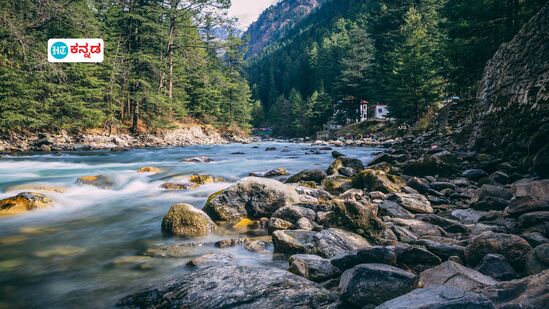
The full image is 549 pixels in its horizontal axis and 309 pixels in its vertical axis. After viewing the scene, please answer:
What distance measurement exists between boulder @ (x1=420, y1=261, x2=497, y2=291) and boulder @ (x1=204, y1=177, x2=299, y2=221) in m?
4.56

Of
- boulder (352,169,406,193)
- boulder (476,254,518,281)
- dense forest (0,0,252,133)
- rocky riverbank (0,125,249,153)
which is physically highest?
dense forest (0,0,252,133)

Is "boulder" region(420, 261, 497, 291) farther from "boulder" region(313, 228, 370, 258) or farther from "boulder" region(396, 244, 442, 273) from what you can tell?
"boulder" region(313, 228, 370, 258)

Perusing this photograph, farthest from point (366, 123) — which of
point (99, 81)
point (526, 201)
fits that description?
point (526, 201)

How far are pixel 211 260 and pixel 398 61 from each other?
38.9m

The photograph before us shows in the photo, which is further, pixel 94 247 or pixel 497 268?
pixel 94 247

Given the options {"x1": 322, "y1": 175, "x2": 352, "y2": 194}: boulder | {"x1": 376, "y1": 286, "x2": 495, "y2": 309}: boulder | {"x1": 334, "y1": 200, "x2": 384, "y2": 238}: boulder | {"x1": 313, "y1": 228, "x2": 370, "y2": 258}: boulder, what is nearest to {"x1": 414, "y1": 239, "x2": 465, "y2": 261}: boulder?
{"x1": 313, "y1": 228, "x2": 370, "y2": 258}: boulder

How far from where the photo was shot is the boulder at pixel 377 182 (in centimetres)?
929

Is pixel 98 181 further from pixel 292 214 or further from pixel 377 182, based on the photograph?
pixel 377 182

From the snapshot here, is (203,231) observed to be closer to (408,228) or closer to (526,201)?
(408,228)

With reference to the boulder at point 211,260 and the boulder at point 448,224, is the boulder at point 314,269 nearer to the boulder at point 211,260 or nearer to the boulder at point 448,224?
the boulder at point 211,260

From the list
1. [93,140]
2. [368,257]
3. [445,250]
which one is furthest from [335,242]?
[93,140]

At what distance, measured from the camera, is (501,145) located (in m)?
11.0

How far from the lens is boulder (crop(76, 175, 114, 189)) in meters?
12.1

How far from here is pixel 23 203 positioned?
29.1 ft
